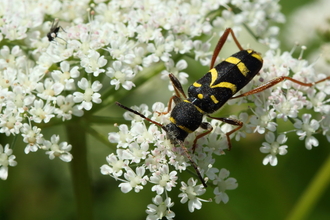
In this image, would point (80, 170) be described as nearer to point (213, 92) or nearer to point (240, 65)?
point (213, 92)

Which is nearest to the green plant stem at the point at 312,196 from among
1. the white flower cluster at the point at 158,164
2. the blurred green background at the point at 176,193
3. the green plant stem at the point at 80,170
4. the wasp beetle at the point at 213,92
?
the blurred green background at the point at 176,193

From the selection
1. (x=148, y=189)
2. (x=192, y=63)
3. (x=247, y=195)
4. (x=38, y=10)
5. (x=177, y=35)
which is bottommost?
(x=247, y=195)

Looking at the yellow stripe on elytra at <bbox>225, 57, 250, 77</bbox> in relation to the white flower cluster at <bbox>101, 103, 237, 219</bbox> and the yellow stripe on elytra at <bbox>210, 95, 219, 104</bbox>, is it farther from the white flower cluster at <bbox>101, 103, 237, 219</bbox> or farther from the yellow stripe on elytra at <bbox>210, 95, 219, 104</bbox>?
the white flower cluster at <bbox>101, 103, 237, 219</bbox>

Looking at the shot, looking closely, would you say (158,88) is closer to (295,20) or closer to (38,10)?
(38,10)

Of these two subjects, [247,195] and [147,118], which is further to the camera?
[247,195]

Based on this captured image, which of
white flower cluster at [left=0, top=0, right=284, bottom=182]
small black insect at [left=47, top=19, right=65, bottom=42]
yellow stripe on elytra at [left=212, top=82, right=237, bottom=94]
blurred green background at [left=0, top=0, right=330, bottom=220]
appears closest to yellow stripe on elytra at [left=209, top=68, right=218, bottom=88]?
yellow stripe on elytra at [left=212, top=82, right=237, bottom=94]

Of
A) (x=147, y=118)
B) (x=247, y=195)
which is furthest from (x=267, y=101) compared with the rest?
(x=247, y=195)
